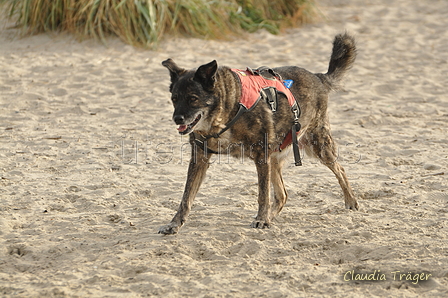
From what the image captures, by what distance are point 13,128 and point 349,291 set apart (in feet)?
16.0

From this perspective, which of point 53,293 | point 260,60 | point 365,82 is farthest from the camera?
point 260,60

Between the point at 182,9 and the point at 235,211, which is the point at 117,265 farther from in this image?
the point at 182,9

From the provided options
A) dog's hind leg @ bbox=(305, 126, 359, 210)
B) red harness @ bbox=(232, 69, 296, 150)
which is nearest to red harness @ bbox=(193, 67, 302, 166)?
red harness @ bbox=(232, 69, 296, 150)

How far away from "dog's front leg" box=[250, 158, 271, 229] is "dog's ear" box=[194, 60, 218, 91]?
797mm

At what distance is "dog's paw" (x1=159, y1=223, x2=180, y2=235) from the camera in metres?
4.63

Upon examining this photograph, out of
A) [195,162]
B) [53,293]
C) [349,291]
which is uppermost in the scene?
[195,162]

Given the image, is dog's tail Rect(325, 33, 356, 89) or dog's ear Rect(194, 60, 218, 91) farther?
dog's tail Rect(325, 33, 356, 89)

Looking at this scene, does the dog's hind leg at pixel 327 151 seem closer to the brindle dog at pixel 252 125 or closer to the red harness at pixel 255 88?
the brindle dog at pixel 252 125

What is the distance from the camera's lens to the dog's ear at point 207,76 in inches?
173

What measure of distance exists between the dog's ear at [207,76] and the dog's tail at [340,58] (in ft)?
5.03

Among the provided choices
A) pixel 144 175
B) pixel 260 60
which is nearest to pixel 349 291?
pixel 144 175

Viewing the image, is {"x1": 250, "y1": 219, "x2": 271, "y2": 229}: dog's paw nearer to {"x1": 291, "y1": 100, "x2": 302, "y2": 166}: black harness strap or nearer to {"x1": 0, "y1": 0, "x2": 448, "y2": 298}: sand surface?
{"x1": 0, "y1": 0, "x2": 448, "y2": 298}: sand surface

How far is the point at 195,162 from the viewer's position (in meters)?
4.83

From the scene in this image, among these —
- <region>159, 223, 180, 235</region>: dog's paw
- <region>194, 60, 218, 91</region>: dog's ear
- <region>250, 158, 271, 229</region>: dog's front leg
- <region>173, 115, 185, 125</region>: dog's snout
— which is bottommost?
<region>159, 223, 180, 235</region>: dog's paw
